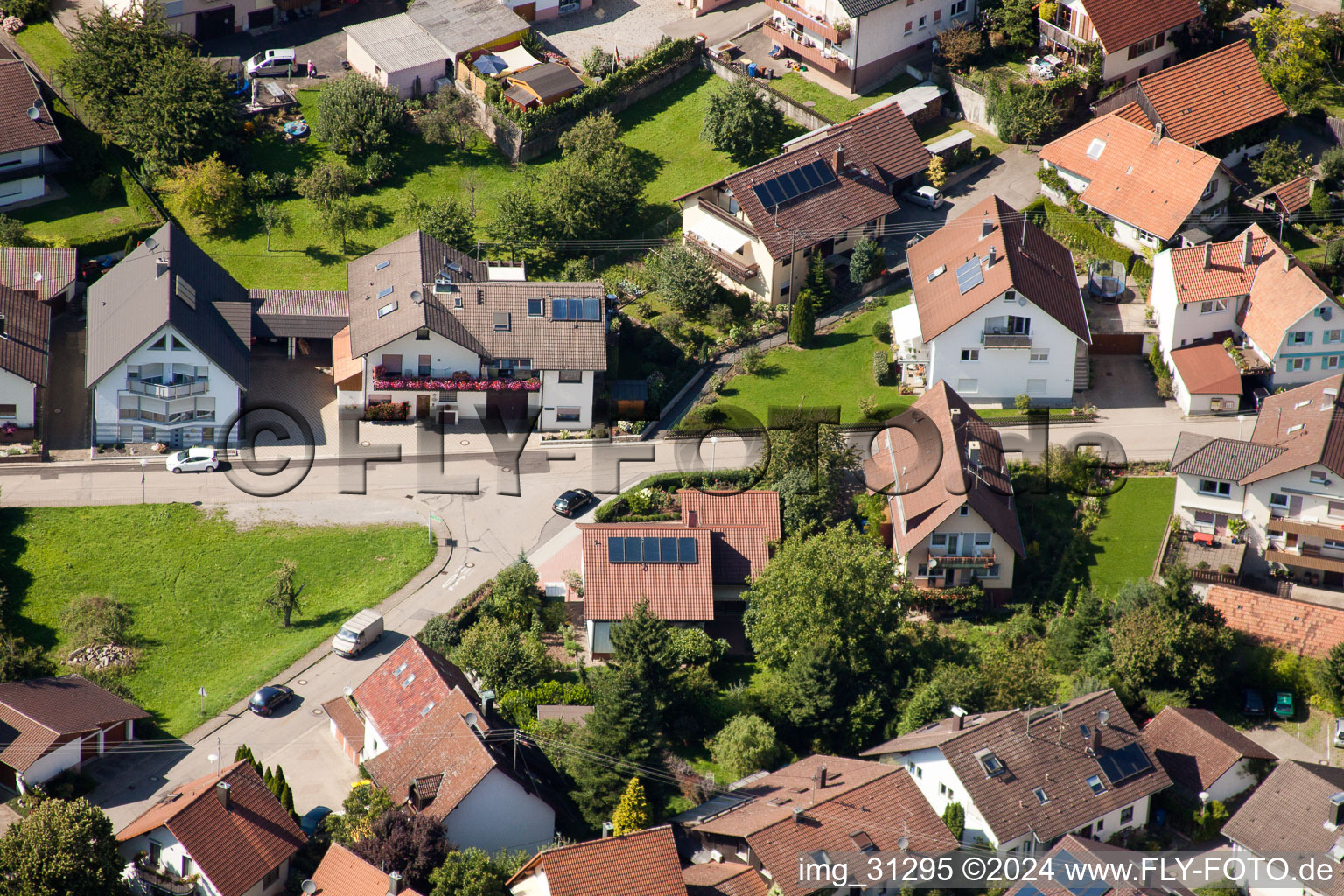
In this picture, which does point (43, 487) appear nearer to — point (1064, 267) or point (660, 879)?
point (660, 879)

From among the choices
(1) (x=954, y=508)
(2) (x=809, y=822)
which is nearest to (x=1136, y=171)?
(1) (x=954, y=508)

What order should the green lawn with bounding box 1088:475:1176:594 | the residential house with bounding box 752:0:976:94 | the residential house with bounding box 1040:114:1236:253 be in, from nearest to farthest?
the green lawn with bounding box 1088:475:1176:594
the residential house with bounding box 1040:114:1236:253
the residential house with bounding box 752:0:976:94

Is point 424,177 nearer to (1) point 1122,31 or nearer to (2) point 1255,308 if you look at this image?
(1) point 1122,31

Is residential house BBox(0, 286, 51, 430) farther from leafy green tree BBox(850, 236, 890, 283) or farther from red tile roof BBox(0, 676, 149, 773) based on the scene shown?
leafy green tree BBox(850, 236, 890, 283)

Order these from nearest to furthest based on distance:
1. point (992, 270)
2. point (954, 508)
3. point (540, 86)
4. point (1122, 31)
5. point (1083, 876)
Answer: point (1083, 876) < point (954, 508) < point (992, 270) < point (1122, 31) < point (540, 86)

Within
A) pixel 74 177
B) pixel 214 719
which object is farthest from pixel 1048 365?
pixel 74 177

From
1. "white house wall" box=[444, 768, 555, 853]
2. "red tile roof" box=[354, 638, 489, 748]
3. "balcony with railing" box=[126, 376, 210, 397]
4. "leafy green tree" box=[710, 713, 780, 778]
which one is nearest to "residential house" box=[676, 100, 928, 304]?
"balcony with railing" box=[126, 376, 210, 397]

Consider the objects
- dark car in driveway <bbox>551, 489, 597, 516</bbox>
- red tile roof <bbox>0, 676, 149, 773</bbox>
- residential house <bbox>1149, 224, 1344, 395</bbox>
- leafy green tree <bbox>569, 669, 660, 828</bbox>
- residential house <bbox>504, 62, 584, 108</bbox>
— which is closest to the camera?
red tile roof <bbox>0, 676, 149, 773</bbox>
